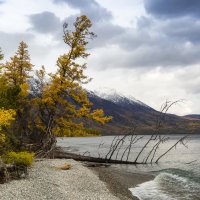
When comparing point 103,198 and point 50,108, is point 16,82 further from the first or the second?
point 103,198

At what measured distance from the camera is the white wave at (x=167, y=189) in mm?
32253

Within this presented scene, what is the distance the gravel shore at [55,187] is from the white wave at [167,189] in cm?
512

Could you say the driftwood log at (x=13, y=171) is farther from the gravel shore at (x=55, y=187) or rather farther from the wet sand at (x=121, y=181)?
the wet sand at (x=121, y=181)

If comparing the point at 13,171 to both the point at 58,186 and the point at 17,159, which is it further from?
the point at 58,186

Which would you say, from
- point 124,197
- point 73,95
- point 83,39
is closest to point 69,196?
point 124,197

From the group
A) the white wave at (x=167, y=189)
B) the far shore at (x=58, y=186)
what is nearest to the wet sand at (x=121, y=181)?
the far shore at (x=58, y=186)

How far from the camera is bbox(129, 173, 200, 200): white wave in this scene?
32253mm

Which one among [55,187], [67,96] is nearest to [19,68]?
[67,96]

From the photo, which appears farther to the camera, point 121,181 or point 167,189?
point 121,181

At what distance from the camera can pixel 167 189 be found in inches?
1438

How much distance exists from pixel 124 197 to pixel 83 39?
2383 cm

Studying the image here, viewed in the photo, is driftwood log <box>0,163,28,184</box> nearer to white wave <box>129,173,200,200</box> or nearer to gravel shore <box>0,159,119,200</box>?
gravel shore <box>0,159,119,200</box>

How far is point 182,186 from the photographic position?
128ft

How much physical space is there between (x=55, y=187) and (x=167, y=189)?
1498 cm
